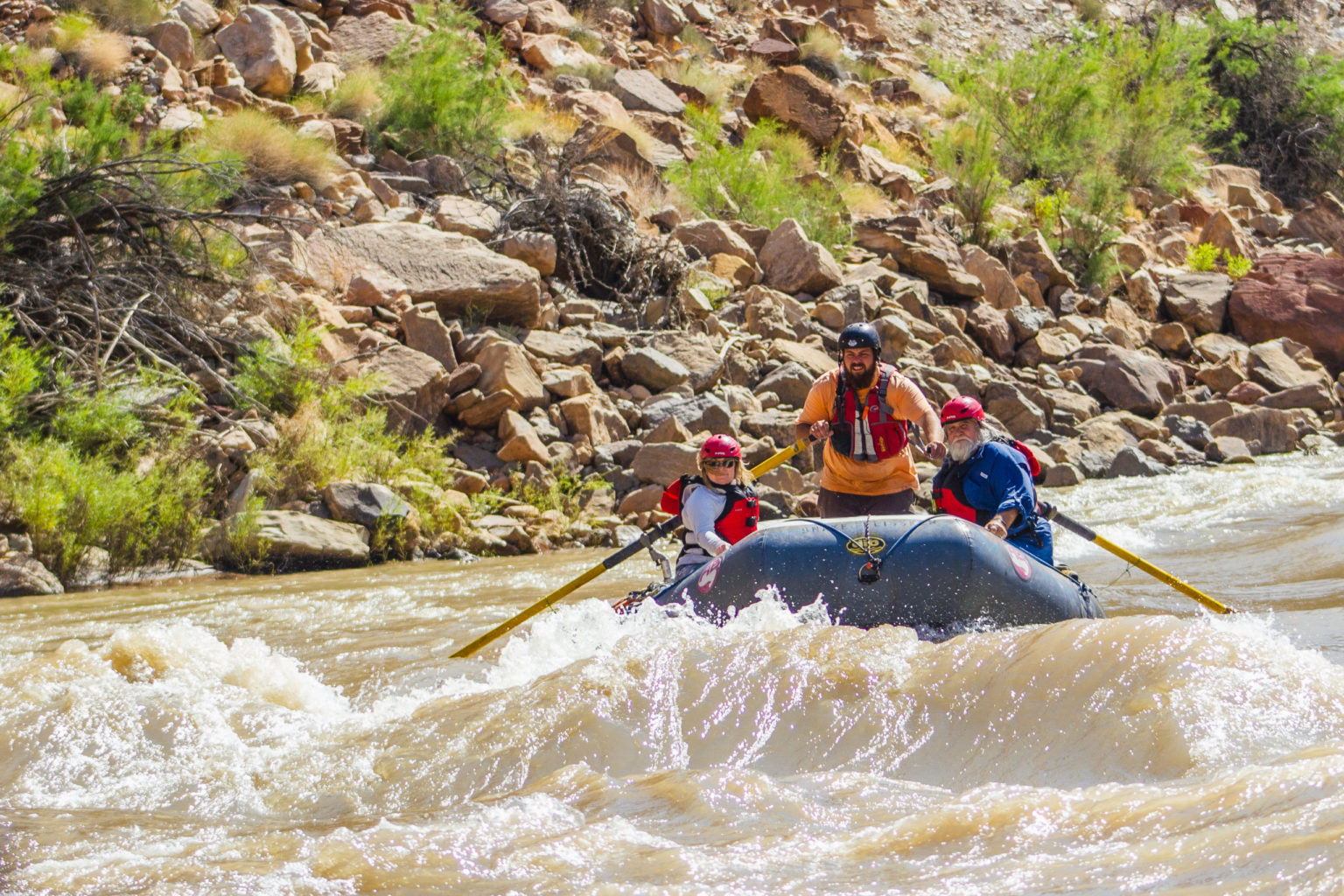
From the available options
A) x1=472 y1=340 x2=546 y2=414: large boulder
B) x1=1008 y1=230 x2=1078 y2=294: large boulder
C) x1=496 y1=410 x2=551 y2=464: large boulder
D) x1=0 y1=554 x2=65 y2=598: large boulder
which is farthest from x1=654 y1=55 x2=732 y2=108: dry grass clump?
x1=0 y1=554 x2=65 y2=598: large boulder

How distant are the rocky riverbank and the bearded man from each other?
3.42m

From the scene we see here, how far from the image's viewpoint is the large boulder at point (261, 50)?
1548cm

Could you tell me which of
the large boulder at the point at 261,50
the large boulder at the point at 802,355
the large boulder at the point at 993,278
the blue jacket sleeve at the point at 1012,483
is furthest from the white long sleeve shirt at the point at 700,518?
the large boulder at the point at 261,50

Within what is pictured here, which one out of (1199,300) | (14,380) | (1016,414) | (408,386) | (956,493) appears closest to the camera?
(956,493)

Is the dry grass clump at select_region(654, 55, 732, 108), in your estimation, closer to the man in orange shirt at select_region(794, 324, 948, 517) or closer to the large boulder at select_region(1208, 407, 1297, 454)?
the large boulder at select_region(1208, 407, 1297, 454)

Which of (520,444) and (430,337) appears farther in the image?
→ (430,337)

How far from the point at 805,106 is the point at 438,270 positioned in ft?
33.9

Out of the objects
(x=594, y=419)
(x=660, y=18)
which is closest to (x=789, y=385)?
(x=594, y=419)

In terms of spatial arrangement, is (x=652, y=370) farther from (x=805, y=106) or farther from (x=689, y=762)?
(x=805, y=106)

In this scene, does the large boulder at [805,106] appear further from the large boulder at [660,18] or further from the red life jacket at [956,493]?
the red life jacket at [956,493]

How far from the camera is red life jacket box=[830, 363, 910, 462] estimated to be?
20.6 ft

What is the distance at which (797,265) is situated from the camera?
13711 mm

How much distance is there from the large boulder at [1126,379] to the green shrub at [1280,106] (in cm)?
1190

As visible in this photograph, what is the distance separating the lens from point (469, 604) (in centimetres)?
708
